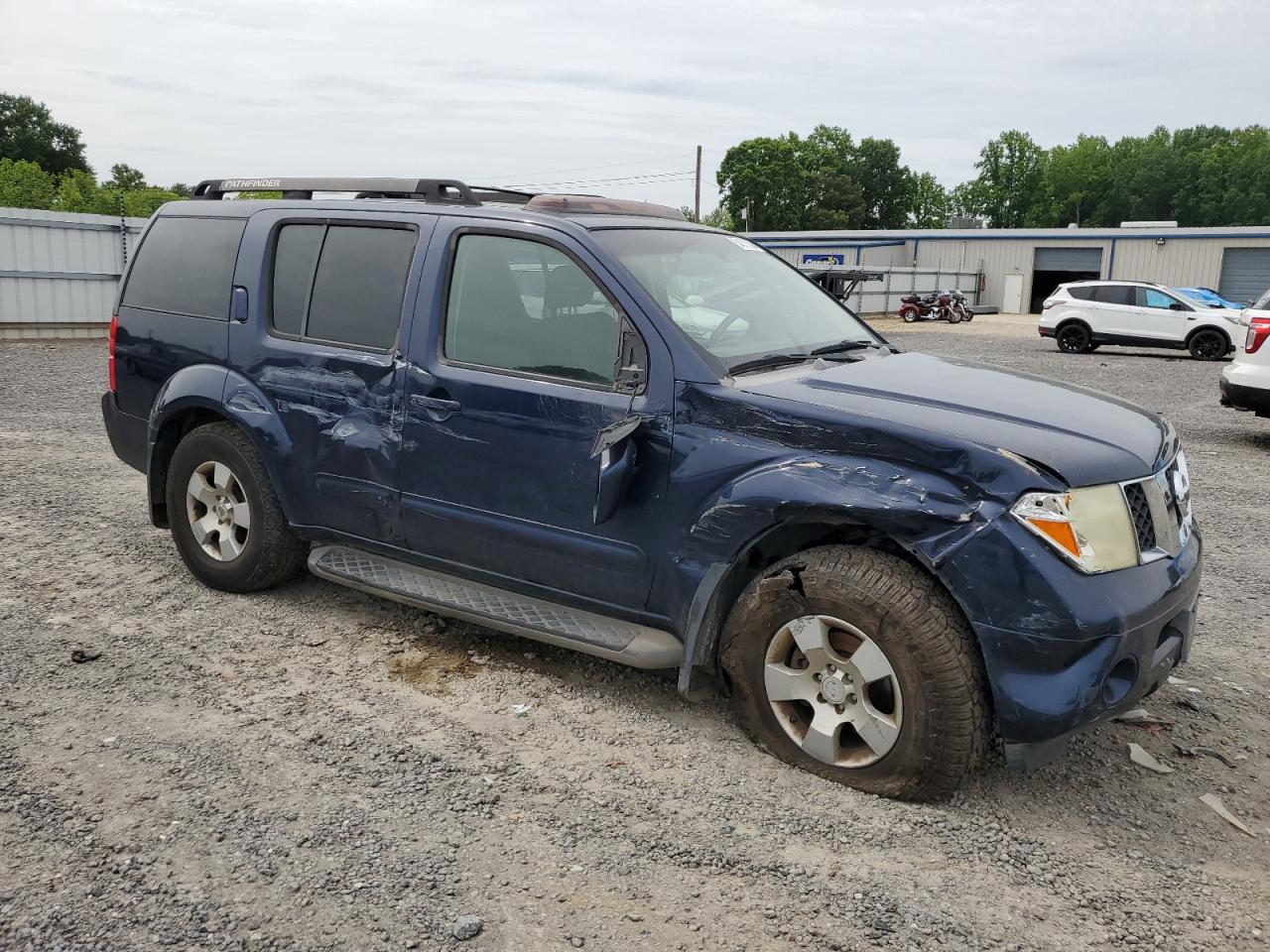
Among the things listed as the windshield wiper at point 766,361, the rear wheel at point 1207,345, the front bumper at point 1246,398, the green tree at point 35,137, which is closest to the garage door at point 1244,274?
the rear wheel at point 1207,345

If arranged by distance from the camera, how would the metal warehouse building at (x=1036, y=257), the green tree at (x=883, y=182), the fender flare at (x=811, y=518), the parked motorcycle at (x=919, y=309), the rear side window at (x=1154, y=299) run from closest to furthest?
the fender flare at (x=811, y=518) → the rear side window at (x=1154, y=299) → the parked motorcycle at (x=919, y=309) → the metal warehouse building at (x=1036, y=257) → the green tree at (x=883, y=182)

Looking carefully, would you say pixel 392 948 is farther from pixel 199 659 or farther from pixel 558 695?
pixel 199 659

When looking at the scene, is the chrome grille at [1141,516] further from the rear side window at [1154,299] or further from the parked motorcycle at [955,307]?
the parked motorcycle at [955,307]

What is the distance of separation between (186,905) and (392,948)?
58 centimetres

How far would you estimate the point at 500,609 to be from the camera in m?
4.09

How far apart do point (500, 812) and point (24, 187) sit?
6058 centimetres

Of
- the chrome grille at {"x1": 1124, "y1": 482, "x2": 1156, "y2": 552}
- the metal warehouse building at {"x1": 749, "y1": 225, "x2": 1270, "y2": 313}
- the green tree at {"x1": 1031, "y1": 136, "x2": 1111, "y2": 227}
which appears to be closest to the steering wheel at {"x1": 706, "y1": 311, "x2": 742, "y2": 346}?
the chrome grille at {"x1": 1124, "y1": 482, "x2": 1156, "y2": 552}

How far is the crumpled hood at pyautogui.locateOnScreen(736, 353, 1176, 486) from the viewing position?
316 centimetres

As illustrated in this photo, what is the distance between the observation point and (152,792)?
328 cm

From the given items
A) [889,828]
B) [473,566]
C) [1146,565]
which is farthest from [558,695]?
[1146,565]

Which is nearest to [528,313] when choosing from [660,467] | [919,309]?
[660,467]

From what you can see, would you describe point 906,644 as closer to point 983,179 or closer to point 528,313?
point 528,313

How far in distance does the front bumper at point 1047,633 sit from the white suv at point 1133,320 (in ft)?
74.8

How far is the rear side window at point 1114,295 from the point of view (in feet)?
79.1
